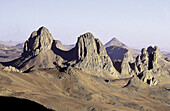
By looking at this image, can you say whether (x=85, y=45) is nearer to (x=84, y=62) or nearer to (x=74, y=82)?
(x=84, y=62)

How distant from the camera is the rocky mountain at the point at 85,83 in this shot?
237 feet

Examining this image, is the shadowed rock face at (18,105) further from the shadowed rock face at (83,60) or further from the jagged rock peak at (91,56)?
the jagged rock peak at (91,56)

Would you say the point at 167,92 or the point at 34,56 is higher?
the point at 34,56

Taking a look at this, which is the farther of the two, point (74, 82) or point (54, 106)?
point (74, 82)

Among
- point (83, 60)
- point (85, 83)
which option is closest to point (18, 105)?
point (85, 83)

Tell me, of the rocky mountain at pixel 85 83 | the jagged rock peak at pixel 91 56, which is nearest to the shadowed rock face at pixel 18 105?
the rocky mountain at pixel 85 83

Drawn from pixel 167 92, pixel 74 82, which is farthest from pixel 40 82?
pixel 167 92

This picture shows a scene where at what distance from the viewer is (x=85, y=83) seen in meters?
111

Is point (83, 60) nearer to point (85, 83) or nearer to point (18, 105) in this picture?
point (85, 83)

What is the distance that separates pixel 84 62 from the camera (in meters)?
182

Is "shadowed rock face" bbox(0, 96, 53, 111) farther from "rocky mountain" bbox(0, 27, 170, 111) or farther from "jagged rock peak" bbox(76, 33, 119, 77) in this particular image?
"jagged rock peak" bbox(76, 33, 119, 77)

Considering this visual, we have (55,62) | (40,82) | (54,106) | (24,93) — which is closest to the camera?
(54,106)

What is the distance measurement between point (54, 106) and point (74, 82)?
131ft

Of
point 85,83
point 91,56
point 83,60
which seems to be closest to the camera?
point 85,83
